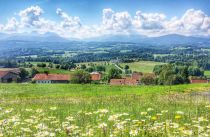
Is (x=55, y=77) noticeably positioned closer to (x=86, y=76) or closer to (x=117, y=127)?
(x=86, y=76)

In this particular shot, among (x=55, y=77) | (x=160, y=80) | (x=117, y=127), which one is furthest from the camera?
(x=55, y=77)

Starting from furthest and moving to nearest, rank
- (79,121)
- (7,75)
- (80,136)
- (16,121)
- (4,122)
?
(7,75) < (79,121) < (16,121) < (4,122) < (80,136)

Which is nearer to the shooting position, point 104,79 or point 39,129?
point 39,129

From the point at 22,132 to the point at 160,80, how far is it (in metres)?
86.9

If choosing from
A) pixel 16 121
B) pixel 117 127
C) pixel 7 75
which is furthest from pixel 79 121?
pixel 7 75

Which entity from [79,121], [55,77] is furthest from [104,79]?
[79,121]

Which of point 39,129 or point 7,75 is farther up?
point 39,129

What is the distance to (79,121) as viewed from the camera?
329 inches

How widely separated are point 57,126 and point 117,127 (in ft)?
5.67

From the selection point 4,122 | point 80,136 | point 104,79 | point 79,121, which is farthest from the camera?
point 104,79

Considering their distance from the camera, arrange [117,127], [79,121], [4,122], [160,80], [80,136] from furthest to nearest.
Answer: [160,80] < [79,121] < [4,122] < [117,127] < [80,136]

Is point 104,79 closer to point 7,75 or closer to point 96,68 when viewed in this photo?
point 7,75

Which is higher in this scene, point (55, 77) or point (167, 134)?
point (167, 134)

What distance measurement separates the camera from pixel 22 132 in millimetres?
6664
